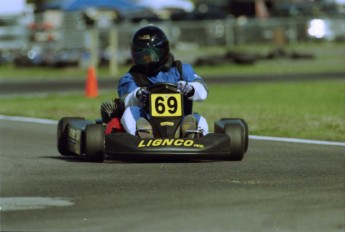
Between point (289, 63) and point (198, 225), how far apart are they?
28.3m

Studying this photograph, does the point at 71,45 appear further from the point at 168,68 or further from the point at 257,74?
the point at 168,68

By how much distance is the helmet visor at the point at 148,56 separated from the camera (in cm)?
998

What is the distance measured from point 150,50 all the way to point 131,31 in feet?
82.8

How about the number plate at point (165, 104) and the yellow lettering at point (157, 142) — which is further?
the number plate at point (165, 104)

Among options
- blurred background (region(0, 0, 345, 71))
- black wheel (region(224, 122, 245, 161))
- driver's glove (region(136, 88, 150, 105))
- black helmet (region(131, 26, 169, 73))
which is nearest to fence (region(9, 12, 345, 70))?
blurred background (region(0, 0, 345, 71))

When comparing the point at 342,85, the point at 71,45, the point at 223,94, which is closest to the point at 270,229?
the point at 223,94

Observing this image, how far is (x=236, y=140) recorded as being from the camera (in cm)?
959

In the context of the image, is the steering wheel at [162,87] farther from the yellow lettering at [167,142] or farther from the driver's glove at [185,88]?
the yellow lettering at [167,142]

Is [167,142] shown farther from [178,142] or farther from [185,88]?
[185,88]

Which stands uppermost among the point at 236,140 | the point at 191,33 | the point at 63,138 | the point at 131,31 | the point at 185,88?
the point at 185,88

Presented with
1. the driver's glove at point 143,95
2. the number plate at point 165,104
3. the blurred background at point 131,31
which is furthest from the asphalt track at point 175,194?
the blurred background at point 131,31

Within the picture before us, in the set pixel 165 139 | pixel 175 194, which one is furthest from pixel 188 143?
pixel 175 194

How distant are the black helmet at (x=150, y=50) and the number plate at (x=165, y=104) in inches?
22.3

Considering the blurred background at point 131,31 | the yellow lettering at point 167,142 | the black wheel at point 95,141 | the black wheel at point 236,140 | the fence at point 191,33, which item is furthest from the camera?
the fence at point 191,33
